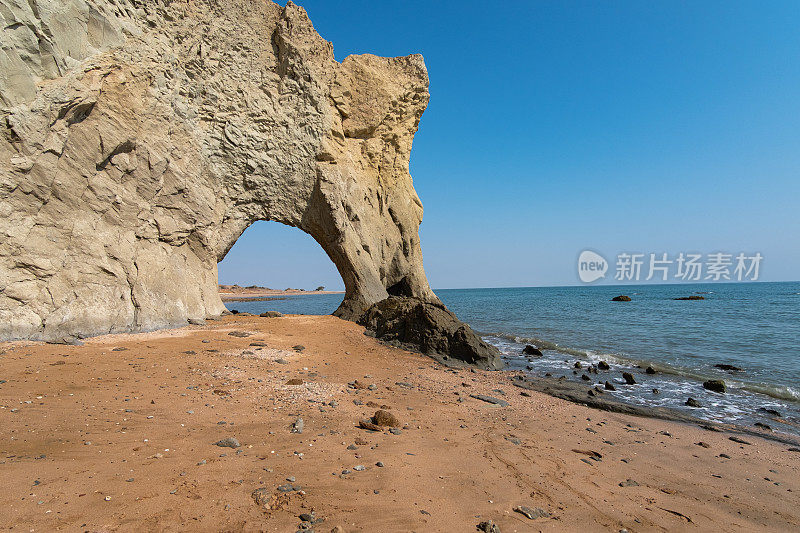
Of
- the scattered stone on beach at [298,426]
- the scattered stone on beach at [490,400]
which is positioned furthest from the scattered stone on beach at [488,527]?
the scattered stone on beach at [490,400]

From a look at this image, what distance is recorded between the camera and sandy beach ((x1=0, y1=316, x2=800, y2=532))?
312 centimetres

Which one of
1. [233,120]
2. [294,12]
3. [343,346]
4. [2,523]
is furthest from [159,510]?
[294,12]

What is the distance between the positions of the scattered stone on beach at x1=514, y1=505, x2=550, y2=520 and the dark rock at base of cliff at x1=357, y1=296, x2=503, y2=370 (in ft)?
23.9

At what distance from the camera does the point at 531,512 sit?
11.3ft

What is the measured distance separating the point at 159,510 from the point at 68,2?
40.3 feet

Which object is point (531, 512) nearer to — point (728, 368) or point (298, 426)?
point (298, 426)

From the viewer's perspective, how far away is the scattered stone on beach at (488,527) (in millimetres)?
3088

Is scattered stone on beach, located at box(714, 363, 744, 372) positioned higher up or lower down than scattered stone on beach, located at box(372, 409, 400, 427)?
higher up

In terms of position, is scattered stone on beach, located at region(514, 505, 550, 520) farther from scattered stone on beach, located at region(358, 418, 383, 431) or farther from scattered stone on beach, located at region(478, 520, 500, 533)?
scattered stone on beach, located at region(358, 418, 383, 431)

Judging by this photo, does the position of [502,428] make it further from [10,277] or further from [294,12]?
[294,12]

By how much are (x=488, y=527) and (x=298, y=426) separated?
2623mm

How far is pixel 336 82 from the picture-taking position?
19.0 m

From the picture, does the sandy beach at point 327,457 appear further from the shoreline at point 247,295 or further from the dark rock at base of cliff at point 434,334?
the shoreline at point 247,295

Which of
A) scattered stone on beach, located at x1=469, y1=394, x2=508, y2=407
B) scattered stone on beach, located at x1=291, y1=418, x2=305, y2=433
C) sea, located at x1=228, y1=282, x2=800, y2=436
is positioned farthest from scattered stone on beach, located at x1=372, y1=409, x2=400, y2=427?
sea, located at x1=228, y1=282, x2=800, y2=436
